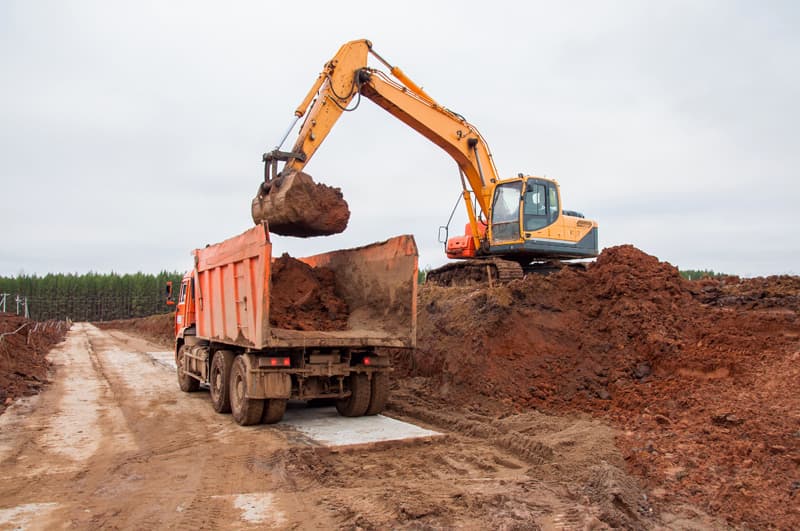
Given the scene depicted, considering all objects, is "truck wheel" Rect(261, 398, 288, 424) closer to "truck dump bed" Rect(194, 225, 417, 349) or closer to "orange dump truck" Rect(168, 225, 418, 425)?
"orange dump truck" Rect(168, 225, 418, 425)

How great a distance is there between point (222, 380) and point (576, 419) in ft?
17.8

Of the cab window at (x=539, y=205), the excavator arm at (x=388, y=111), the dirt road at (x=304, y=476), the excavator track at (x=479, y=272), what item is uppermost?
the excavator arm at (x=388, y=111)

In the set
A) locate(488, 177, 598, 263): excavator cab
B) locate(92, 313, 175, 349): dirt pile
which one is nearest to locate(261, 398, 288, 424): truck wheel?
locate(488, 177, 598, 263): excavator cab

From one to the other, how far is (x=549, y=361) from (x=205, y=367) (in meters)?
6.07

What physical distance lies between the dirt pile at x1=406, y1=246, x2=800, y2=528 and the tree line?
48.6m

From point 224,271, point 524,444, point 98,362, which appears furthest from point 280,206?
point 98,362

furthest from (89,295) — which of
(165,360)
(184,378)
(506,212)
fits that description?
(506,212)

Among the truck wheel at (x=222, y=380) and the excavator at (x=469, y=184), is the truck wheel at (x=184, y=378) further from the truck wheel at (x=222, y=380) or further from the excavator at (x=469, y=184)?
the excavator at (x=469, y=184)

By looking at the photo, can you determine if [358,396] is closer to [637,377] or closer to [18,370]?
[637,377]

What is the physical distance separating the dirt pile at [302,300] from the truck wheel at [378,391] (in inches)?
38.6

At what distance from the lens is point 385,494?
5320 mm

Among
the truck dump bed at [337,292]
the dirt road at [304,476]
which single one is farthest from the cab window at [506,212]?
the dirt road at [304,476]

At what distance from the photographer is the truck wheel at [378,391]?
9.09 meters

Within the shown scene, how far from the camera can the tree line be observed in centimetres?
5431
